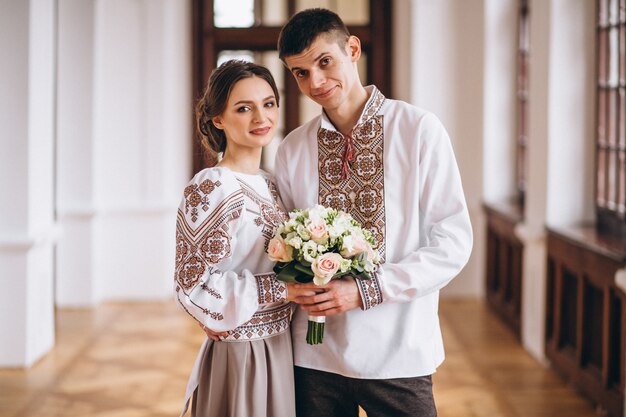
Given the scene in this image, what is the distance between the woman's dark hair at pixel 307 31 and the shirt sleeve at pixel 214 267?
0.41 metres

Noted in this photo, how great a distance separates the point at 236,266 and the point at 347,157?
446 millimetres

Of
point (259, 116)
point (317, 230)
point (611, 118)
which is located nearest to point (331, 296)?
point (317, 230)

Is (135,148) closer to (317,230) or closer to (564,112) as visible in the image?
(564,112)

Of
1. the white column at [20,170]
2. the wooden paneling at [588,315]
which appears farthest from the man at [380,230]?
the white column at [20,170]

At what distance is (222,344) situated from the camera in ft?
A: 7.61

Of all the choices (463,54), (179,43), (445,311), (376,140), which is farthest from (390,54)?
(376,140)

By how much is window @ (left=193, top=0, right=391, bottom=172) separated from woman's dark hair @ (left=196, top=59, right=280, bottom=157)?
18.7ft

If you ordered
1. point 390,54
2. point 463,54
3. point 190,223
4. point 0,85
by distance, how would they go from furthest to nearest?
point 390,54 → point 463,54 → point 0,85 → point 190,223

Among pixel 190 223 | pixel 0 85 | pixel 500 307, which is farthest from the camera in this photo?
pixel 500 307

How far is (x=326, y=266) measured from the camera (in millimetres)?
2078

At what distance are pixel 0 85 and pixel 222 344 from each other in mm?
3478

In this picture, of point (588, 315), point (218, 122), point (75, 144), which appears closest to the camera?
point (218, 122)

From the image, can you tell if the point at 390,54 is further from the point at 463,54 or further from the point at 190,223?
the point at 190,223

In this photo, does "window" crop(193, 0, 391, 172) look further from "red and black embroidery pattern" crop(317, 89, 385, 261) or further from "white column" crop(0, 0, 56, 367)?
"red and black embroidery pattern" crop(317, 89, 385, 261)
